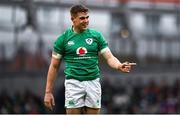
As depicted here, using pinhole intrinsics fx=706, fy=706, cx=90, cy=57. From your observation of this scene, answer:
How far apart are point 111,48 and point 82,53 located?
12311mm

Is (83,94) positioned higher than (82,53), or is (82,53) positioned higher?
(82,53)

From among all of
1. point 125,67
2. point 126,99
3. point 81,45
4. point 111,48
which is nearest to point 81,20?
point 81,45

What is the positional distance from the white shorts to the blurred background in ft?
32.4

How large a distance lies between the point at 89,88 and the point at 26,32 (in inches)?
430

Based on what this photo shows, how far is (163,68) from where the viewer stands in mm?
22297

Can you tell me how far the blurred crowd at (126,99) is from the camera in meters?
18.3

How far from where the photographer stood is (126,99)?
20.7 metres

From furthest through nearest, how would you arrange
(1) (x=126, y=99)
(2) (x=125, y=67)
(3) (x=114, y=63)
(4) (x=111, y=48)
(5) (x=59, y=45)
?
(1) (x=126, y=99)
(4) (x=111, y=48)
(5) (x=59, y=45)
(3) (x=114, y=63)
(2) (x=125, y=67)

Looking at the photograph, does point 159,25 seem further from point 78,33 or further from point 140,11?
point 78,33

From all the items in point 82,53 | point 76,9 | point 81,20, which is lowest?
point 82,53

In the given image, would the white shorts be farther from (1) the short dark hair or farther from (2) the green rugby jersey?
(1) the short dark hair

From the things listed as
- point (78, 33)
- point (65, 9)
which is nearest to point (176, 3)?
point (65, 9)

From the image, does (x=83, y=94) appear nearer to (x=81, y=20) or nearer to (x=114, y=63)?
(x=114, y=63)

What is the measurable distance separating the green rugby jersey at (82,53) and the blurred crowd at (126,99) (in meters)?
9.78
